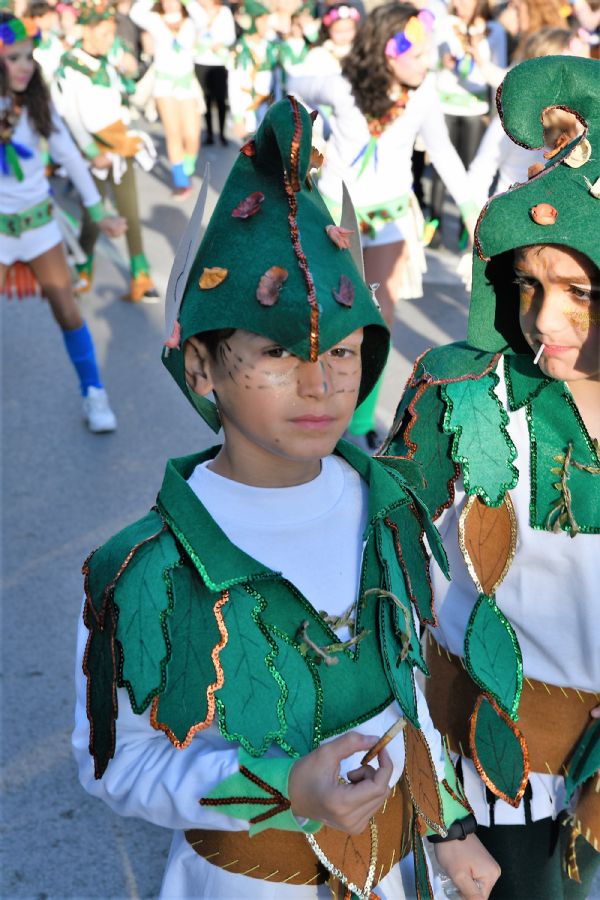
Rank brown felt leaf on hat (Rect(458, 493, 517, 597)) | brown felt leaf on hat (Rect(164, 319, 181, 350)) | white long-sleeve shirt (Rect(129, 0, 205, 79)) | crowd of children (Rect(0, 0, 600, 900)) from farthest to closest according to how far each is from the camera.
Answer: white long-sleeve shirt (Rect(129, 0, 205, 79)) → brown felt leaf on hat (Rect(458, 493, 517, 597)) → brown felt leaf on hat (Rect(164, 319, 181, 350)) → crowd of children (Rect(0, 0, 600, 900))

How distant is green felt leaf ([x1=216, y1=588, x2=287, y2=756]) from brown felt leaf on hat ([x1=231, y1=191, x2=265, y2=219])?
1.86ft

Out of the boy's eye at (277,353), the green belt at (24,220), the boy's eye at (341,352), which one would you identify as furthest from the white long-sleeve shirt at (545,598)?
the green belt at (24,220)

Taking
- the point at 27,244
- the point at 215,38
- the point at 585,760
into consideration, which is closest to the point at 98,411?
the point at 27,244

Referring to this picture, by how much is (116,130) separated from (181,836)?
Answer: 254 inches

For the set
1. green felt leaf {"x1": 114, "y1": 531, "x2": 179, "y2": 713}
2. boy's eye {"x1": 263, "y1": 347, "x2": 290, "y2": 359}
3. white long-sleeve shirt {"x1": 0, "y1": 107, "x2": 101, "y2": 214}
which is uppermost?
boy's eye {"x1": 263, "y1": 347, "x2": 290, "y2": 359}

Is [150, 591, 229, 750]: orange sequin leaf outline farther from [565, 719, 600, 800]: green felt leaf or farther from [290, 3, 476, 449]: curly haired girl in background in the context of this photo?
[290, 3, 476, 449]: curly haired girl in background

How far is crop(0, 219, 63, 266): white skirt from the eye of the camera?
17.9 ft

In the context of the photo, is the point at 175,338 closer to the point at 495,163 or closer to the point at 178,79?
the point at 495,163

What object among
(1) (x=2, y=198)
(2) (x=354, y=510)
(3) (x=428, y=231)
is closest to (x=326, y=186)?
(3) (x=428, y=231)

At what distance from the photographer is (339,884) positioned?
172 centimetres

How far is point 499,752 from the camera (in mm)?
2105

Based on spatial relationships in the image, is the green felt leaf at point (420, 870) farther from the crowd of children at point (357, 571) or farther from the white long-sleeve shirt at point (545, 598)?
the white long-sleeve shirt at point (545, 598)

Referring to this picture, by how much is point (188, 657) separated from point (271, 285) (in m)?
0.57

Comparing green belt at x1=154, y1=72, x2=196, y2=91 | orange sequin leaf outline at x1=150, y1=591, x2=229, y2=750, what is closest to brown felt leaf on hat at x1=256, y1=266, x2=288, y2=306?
orange sequin leaf outline at x1=150, y1=591, x2=229, y2=750
